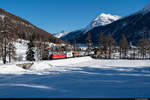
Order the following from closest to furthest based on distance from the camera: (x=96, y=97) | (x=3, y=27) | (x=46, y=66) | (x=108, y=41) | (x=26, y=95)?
(x=96, y=97), (x=26, y=95), (x=46, y=66), (x=3, y=27), (x=108, y=41)

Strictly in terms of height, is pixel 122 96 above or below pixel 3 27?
below

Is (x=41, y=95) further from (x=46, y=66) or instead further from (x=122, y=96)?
(x=46, y=66)

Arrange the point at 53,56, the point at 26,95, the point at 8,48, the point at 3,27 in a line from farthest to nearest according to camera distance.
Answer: the point at 53,56
the point at 8,48
the point at 3,27
the point at 26,95

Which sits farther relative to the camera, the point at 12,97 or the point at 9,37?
the point at 9,37

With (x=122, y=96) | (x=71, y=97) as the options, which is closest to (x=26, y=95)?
(x=71, y=97)

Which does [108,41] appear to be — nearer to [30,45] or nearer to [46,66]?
[30,45]

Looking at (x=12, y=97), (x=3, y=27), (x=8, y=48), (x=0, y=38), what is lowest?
(x=12, y=97)

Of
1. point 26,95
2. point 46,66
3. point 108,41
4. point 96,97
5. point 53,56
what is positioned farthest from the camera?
point 108,41

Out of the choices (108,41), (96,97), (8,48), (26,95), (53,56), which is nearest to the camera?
(96,97)

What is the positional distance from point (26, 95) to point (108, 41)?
5354 cm

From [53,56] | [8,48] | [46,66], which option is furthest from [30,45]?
[46,66]

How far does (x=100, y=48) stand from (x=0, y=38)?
42.5m

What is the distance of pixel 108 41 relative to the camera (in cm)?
5862

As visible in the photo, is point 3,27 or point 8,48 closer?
point 3,27
